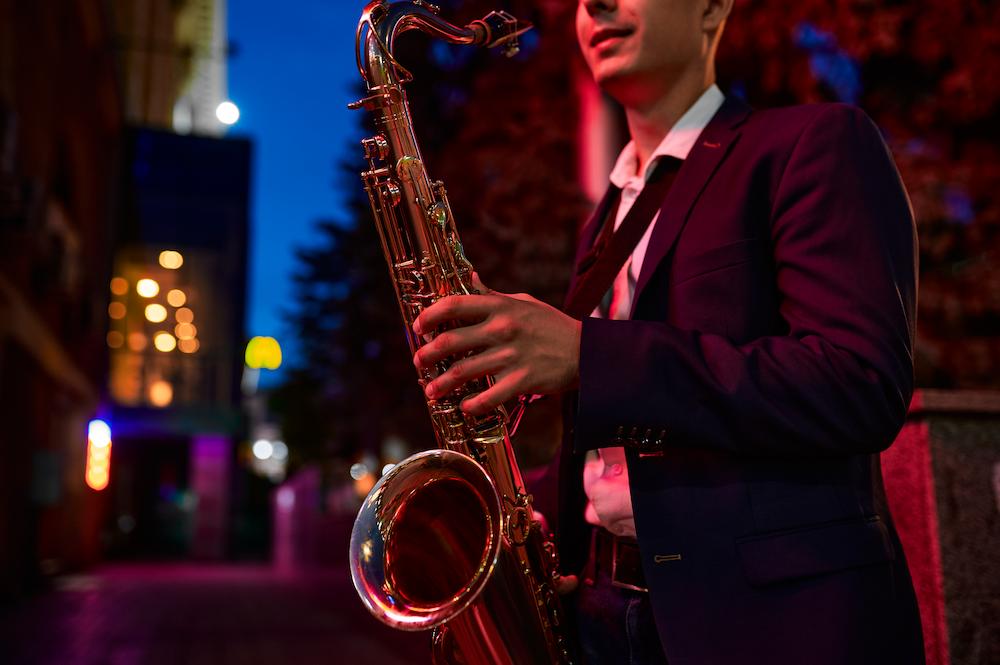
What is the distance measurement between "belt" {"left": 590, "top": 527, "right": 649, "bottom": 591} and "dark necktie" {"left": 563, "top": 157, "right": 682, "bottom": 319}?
1.48ft

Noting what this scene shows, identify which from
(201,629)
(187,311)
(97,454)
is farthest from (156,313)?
(201,629)

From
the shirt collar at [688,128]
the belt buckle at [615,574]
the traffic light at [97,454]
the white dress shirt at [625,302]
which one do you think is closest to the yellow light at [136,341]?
the traffic light at [97,454]

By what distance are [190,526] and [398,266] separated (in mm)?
31409

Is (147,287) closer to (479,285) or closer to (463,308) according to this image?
(479,285)

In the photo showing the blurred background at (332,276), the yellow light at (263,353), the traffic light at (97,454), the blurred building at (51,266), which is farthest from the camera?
the yellow light at (263,353)

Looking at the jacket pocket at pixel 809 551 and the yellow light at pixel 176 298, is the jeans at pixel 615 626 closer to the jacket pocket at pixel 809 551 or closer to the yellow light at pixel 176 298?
the jacket pocket at pixel 809 551

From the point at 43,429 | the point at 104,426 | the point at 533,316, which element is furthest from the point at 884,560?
the point at 104,426

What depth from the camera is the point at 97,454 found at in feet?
65.2

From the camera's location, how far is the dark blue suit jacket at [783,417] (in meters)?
1.37

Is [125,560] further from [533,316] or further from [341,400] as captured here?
[533,316]

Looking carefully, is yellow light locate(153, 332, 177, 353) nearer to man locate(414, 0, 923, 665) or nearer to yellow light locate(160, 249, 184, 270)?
yellow light locate(160, 249, 184, 270)

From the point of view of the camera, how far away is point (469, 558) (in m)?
1.81

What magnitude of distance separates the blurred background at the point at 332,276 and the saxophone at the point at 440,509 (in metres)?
0.40

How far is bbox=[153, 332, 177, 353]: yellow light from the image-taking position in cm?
2516
